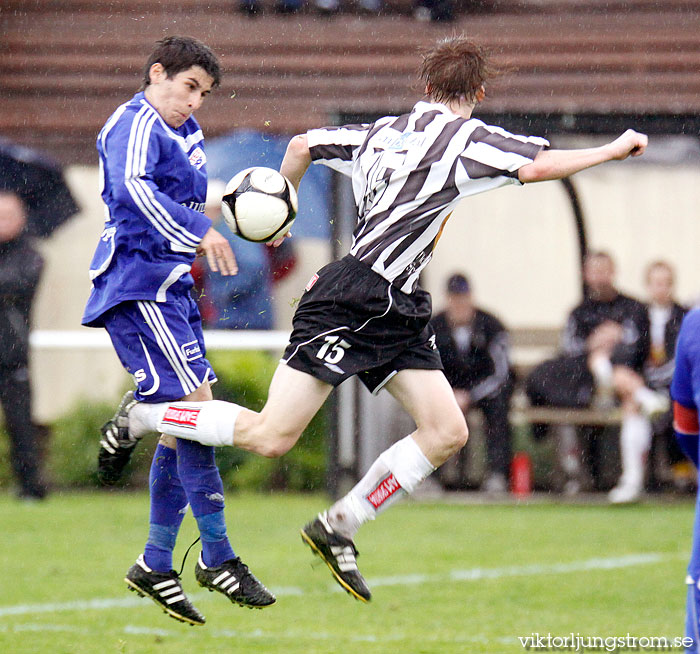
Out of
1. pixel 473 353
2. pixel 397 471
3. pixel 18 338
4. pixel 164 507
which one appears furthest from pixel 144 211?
pixel 18 338

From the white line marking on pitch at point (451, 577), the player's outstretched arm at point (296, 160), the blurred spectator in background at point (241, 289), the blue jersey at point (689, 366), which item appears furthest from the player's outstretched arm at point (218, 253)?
the blurred spectator in background at point (241, 289)

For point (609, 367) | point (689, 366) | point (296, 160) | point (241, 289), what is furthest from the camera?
point (609, 367)

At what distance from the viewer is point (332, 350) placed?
17.8 feet

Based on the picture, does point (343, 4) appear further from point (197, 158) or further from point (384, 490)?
point (384, 490)

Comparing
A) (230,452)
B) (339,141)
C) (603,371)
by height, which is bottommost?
(230,452)

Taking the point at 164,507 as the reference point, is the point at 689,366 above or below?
above

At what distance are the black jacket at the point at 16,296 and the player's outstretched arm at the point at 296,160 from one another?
6.68 metres

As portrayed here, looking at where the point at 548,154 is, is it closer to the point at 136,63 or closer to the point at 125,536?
the point at 125,536

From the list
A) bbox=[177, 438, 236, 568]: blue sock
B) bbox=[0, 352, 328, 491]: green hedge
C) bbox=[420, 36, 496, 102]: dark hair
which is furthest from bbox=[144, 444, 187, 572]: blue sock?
bbox=[0, 352, 328, 491]: green hedge

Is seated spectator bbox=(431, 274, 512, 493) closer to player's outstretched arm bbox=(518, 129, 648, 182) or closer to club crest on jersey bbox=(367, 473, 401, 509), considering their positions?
club crest on jersey bbox=(367, 473, 401, 509)

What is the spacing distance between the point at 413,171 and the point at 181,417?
1.39m

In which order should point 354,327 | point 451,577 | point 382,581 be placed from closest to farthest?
point 354,327, point 382,581, point 451,577

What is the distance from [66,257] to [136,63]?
2472mm

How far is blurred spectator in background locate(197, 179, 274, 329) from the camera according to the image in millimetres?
10666
